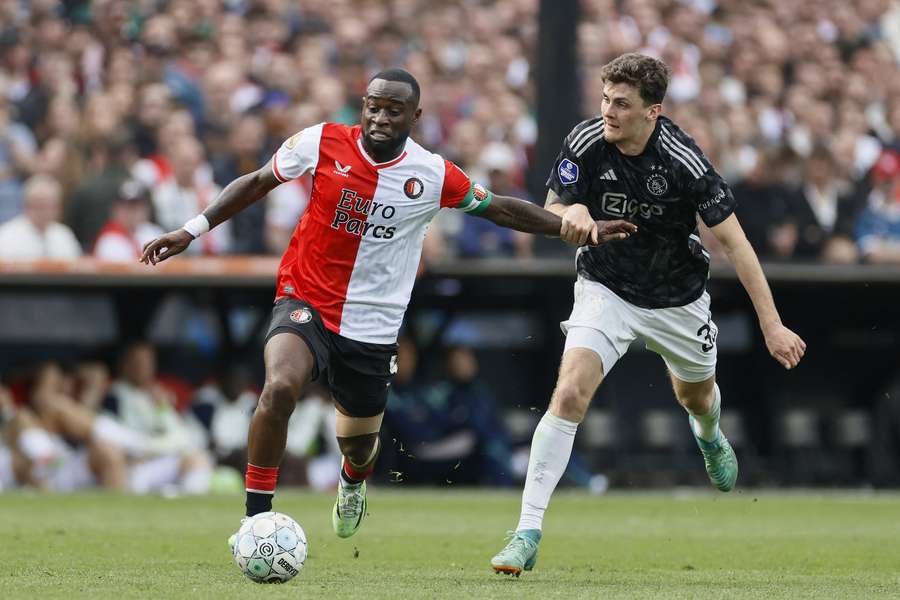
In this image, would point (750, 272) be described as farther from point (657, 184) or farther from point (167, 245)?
point (167, 245)

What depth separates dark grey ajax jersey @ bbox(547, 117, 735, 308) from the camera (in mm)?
7441

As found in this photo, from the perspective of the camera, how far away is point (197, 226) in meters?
7.14

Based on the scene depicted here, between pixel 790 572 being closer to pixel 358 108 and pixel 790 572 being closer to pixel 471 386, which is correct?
pixel 471 386

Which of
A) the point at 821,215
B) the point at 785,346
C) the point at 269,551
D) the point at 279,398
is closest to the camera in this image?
the point at 269,551

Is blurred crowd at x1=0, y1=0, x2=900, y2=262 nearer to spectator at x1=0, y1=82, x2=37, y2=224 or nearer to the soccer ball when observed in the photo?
spectator at x1=0, y1=82, x2=37, y2=224

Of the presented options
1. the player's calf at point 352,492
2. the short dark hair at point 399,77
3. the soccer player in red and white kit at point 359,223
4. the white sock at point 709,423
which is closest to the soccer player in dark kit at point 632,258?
the soccer player in red and white kit at point 359,223

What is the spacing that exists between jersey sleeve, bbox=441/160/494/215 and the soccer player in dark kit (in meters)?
0.35

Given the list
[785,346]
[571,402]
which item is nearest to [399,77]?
[571,402]

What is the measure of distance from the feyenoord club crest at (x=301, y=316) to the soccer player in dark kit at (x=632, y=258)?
1230 mm

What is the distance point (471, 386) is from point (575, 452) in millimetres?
1339

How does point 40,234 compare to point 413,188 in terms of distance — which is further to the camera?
point 40,234

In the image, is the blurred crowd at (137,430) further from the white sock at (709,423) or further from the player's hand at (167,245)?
the player's hand at (167,245)

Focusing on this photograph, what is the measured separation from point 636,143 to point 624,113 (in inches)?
7.7

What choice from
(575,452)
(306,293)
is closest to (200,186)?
(575,452)
